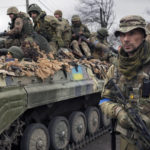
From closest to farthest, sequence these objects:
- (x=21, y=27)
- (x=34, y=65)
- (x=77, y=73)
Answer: (x=34, y=65)
(x=77, y=73)
(x=21, y=27)

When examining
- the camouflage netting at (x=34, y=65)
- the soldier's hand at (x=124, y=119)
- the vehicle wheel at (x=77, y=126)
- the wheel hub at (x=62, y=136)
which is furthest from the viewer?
the vehicle wheel at (x=77, y=126)

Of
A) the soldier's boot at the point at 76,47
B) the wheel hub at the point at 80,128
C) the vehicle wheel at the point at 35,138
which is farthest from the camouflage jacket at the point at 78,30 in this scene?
the vehicle wheel at the point at 35,138

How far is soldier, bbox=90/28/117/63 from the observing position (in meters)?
7.77

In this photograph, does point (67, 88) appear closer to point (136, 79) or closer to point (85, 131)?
point (85, 131)

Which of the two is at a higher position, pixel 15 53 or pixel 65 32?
pixel 65 32

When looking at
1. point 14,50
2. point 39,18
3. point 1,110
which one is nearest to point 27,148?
point 1,110

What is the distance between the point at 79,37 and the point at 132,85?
5.71 m

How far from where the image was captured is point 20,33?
5406 mm

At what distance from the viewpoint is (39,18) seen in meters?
6.54

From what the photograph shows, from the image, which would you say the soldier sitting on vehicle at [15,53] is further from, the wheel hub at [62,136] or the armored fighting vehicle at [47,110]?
the wheel hub at [62,136]

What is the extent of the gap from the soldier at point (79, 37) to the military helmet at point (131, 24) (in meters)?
4.70

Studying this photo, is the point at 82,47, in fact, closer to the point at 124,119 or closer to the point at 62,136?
the point at 62,136

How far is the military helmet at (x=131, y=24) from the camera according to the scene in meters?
2.39

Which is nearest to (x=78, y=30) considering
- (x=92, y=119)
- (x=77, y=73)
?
(x=92, y=119)
